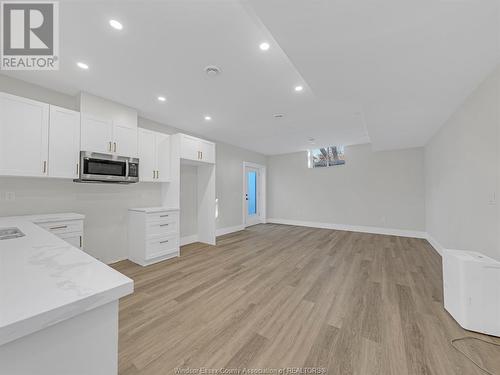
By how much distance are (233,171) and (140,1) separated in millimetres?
4763

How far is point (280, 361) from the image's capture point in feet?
4.86

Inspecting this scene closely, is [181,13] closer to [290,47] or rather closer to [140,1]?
[140,1]

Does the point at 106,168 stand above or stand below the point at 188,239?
above

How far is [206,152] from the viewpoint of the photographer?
14.6ft

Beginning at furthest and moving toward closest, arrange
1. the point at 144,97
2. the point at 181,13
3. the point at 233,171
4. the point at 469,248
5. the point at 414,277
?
the point at 233,171
the point at 144,97
the point at 414,277
the point at 469,248
the point at 181,13

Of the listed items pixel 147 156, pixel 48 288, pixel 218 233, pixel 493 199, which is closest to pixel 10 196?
pixel 147 156

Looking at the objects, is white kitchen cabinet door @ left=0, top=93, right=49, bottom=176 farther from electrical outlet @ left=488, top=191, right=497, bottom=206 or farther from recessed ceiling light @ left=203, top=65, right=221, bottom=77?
electrical outlet @ left=488, top=191, right=497, bottom=206

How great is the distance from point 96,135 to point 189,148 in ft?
5.05

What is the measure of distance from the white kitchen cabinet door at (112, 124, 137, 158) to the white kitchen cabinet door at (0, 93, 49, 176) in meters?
0.78

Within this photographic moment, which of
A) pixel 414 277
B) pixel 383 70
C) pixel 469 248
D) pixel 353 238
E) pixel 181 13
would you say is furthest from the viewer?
pixel 353 238

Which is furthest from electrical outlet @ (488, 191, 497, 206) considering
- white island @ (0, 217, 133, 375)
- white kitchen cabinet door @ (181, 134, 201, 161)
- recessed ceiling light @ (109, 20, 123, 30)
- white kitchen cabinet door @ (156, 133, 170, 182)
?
white kitchen cabinet door @ (156, 133, 170, 182)

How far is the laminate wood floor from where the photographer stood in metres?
1.49

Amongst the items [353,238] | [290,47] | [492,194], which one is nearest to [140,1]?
[290,47]

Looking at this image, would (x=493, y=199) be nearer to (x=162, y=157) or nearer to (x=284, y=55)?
(x=284, y=55)
